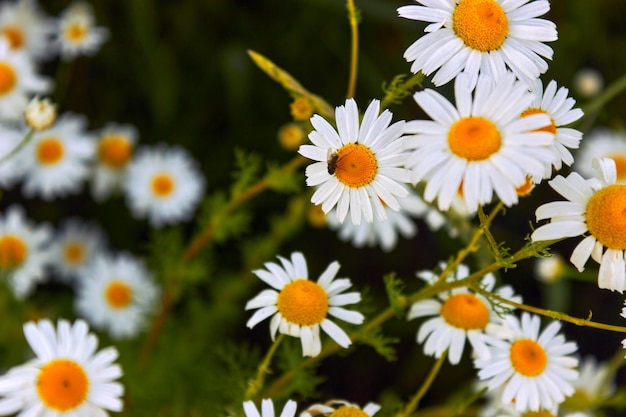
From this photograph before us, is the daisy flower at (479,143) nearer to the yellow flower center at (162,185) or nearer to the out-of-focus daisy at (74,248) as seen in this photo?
the yellow flower center at (162,185)

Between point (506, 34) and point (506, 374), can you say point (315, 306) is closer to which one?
point (506, 374)

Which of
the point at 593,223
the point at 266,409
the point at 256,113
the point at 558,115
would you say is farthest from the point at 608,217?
the point at 256,113

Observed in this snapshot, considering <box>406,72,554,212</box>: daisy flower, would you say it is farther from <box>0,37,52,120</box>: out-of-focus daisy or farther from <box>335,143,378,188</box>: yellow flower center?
<box>0,37,52,120</box>: out-of-focus daisy

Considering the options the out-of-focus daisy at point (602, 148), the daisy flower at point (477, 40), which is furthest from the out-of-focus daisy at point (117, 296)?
the out-of-focus daisy at point (602, 148)

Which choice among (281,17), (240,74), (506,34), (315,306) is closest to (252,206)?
(240,74)

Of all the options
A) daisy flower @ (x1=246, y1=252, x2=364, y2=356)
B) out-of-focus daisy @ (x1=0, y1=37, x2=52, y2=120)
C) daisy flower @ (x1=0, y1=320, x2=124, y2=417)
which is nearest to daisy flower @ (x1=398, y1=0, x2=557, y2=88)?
daisy flower @ (x1=246, y1=252, x2=364, y2=356)
